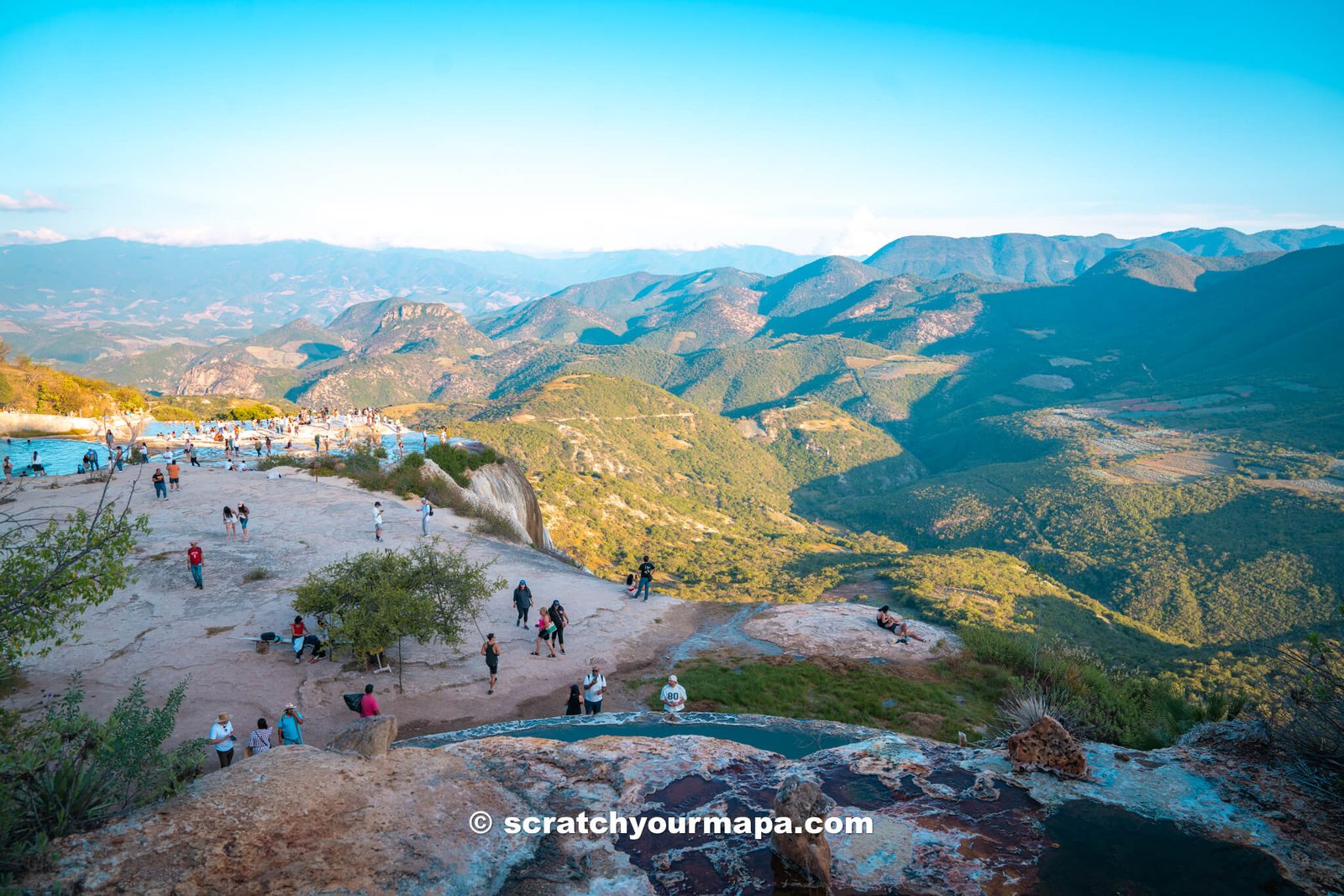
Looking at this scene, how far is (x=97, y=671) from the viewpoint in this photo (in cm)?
1773

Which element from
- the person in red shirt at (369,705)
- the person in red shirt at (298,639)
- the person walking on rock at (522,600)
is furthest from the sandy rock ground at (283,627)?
the person in red shirt at (369,705)

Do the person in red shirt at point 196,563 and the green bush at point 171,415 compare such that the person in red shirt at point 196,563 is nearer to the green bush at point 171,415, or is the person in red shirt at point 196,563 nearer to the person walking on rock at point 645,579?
the person walking on rock at point 645,579

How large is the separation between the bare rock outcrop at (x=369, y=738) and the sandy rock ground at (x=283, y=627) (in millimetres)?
5617

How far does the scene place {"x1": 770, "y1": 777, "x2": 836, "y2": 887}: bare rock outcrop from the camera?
28.3 feet

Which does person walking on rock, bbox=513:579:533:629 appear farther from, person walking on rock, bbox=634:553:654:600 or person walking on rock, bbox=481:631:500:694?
person walking on rock, bbox=634:553:654:600

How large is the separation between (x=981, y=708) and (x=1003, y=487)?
14502 cm

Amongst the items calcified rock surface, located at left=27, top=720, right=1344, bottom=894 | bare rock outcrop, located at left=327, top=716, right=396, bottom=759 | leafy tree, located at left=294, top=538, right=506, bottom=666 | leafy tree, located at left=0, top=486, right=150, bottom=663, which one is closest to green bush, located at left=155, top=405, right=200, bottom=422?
leafy tree, located at left=294, top=538, right=506, bottom=666

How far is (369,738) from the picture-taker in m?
11.2

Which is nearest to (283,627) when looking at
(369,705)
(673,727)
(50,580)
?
(369,705)

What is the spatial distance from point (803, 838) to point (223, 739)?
12.9m

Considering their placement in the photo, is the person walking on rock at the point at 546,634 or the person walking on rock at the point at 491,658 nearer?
the person walking on rock at the point at 491,658

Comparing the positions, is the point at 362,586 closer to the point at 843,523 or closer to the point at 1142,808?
the point at 1142,808

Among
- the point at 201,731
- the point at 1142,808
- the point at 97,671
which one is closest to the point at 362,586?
the point at 201,731

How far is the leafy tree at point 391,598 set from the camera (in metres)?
18.8
